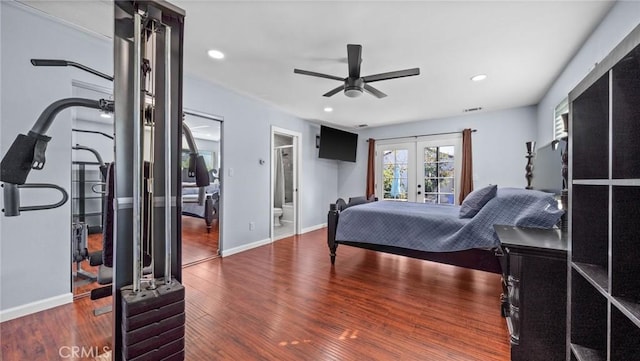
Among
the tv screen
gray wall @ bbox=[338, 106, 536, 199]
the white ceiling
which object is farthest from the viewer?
the tv screen

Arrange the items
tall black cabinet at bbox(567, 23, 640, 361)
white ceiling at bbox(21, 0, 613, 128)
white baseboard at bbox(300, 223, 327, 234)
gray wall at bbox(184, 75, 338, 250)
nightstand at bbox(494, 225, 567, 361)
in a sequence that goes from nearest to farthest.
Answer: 1. tall black cabinet at bbox(567, 23, 640, 361)
2. nightstand at bbox(494, 225, 567, 361)
3. white ceiling at bbox(21, 0, 613, 128)
4. gray wall at bbox(184, 75, 338, 250)
5. white baseboard at bbox(300, 223, 327, 234)

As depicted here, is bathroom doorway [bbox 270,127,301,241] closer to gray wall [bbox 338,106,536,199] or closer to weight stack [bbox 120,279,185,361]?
gray wall [bbox 338,106,536,199]

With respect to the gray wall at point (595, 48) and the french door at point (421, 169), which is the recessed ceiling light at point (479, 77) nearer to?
the gray wall at point (595, 48)

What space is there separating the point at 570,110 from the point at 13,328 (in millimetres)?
3727

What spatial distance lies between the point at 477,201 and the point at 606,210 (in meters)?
1.63

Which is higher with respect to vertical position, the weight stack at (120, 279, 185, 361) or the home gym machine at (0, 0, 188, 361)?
the home gym machine at (0, 0, 188, 361)

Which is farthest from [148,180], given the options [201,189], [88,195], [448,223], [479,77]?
[479,77]

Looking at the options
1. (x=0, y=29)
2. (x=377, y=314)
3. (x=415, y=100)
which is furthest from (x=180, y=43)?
(x=415, y=100)

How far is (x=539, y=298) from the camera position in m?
1.36

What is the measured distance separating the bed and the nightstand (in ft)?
1.81

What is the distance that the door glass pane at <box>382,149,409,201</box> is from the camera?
5.59 meters

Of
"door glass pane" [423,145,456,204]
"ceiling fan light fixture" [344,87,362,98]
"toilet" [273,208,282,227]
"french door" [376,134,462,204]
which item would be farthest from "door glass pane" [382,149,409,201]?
"ceiling fan light fixture" [344,87,362,98]

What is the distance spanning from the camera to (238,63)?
277 centimetres

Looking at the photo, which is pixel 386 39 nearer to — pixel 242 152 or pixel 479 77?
pixel 479 77
